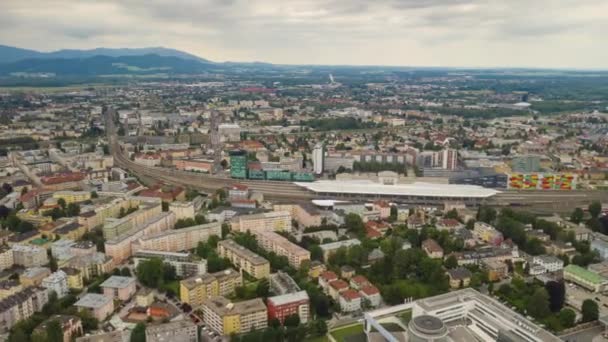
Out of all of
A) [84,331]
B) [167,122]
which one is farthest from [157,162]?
[84,331]

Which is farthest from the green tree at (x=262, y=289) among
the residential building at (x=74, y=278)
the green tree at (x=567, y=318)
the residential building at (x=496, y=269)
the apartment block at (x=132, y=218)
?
the green tree at (x=567, y=318)

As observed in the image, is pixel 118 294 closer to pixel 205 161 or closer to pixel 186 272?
pixel 186 272

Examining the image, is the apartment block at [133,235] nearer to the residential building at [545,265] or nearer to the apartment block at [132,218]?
the apartment block at [132,218]

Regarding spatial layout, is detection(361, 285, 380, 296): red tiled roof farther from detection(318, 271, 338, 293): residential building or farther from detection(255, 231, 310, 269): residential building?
detection(255, 231, 310, 269): residential building

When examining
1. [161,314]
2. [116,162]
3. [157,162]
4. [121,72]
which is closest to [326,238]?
[161,314]

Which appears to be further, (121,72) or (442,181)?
(121,72)

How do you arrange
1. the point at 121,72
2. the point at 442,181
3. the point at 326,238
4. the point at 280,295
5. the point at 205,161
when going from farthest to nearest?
the point at 121,72, the point at 205,161, the point at 442,181, the point at 326,238, the point at 280,295

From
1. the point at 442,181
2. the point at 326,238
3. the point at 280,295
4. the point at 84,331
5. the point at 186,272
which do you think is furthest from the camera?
the point at 442,181
